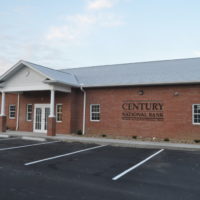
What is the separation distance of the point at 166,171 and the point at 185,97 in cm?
846

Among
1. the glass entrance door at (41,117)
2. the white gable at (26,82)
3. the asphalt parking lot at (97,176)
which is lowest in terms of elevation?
the asphalt parking lot at (97,176)

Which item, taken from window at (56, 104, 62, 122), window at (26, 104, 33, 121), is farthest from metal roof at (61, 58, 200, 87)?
window at (26, 104, 33, 121)

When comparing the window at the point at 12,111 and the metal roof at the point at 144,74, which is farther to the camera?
the window at the point at 12,111

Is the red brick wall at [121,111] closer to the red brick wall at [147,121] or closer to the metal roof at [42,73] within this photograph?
the red brick wall at [147,121]

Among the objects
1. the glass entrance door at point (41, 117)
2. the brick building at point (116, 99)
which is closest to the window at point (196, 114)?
the brick building at point (116, 99)

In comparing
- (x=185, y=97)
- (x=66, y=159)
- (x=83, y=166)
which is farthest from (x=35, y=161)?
(x=185, y=97)

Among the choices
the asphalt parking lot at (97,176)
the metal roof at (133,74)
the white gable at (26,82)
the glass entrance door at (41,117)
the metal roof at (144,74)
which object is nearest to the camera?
the asphalt parking lot at (97,176)

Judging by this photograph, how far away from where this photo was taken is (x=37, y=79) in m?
17.0

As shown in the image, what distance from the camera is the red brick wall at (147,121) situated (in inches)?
584

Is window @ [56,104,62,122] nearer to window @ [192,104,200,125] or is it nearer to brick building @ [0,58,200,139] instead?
brick building @ [0,58,200,139]

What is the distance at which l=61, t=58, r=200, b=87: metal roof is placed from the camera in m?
15.5

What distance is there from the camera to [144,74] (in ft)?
57.1

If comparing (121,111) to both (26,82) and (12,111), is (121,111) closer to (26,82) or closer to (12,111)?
(26,82)

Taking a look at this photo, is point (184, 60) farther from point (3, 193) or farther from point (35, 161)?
point (3, 193)
